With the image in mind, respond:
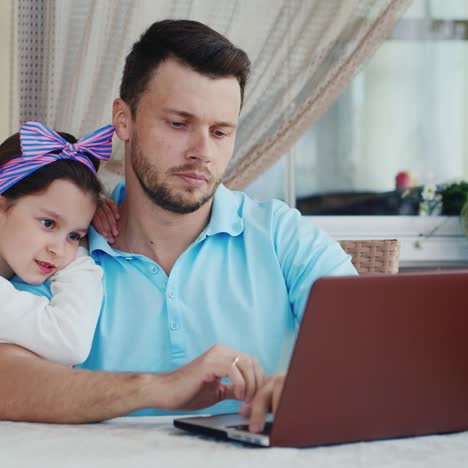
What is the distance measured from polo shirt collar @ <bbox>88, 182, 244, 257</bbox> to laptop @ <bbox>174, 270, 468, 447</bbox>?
0.72 meters

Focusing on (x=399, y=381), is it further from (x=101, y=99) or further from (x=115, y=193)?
(x=101, y=99)

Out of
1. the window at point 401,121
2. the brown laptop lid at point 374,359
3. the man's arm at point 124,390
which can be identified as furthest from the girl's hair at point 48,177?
the window at point 401,121

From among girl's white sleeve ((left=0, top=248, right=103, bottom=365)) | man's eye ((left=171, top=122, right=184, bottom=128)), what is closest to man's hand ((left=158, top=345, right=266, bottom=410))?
girl's white sleeve ((left=0, top=248, right=103, bottom=365))

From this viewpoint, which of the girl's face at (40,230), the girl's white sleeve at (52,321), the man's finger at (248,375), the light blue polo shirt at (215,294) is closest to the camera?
the man's finger at (248,375)

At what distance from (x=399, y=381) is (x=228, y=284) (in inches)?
29.8

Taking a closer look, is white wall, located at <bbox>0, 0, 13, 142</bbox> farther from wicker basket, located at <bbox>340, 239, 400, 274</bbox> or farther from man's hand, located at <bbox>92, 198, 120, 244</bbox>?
wicker basket, located at <bbox>340, 239, 400, 274</bbox>

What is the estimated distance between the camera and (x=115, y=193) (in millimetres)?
2018

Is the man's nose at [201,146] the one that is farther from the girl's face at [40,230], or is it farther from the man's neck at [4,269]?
the man's neck at [4,269]

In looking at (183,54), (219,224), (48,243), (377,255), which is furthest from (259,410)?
(377,255)

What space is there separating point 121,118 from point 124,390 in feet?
2.76

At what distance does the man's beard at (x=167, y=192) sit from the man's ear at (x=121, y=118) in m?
0.12

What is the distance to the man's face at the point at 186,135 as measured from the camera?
1.76 meters

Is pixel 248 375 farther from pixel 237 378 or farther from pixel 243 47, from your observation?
pixel 243 47

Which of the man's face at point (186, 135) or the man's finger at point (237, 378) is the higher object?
the man's face at point (186, 135)
